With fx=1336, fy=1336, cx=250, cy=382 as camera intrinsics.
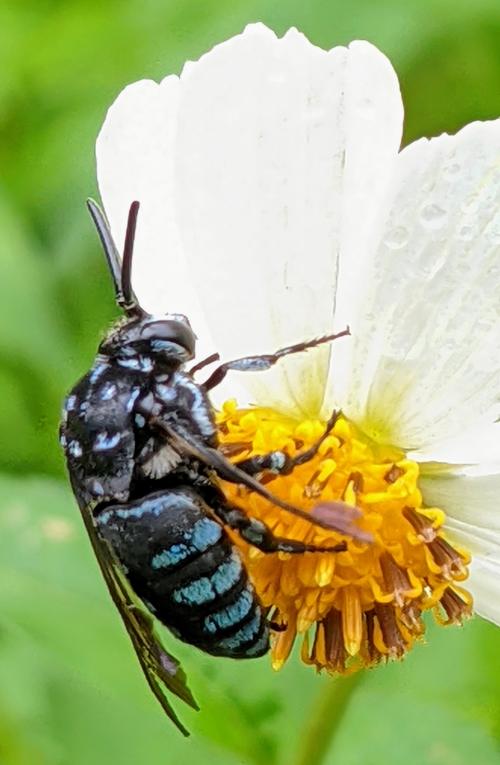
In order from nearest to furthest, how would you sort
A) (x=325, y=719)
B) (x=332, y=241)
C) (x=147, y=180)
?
(x=332, y=241) < (x=147, y=180) < (x=325, y=719)

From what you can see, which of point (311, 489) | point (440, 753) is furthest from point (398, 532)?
point (440, 753)

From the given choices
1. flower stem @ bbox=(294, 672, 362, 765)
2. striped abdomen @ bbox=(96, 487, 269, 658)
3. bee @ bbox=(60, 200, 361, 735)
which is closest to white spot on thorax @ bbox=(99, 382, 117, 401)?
bee @ bbox=(60, 200, 361, 735)

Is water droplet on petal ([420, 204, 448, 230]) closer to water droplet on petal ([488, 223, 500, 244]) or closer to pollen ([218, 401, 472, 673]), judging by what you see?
water droplet on petal ([488, 223, 500, 244])

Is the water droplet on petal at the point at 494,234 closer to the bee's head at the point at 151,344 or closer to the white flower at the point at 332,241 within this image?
the white flower at the point at 332,241

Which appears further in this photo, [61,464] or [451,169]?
[61,464]

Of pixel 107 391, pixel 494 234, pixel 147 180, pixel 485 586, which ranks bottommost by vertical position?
pixel 485 586

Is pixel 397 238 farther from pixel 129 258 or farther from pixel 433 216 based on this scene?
pixel 129 258

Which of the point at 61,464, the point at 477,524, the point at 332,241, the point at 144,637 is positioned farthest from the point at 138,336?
the point at 61,464

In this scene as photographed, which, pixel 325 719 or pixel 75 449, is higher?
pixel 75 449

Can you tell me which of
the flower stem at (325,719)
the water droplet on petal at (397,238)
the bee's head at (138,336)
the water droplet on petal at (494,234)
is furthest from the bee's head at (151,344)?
the flower stem at (325,719)
